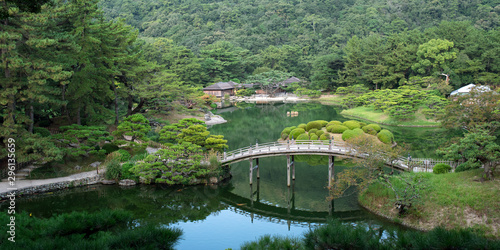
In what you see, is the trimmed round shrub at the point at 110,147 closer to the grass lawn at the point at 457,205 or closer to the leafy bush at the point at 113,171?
the leafy bush at the point at 113,171

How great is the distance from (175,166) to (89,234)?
11.3m

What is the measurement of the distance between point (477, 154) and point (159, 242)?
1269 cm

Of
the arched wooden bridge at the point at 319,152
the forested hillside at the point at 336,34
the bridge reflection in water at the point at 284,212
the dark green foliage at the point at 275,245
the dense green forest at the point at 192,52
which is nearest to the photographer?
the dark green foliage at the point at 275,245

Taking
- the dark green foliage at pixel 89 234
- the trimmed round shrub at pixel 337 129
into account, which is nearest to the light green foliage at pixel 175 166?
the dark green foliage at pixel 89 234

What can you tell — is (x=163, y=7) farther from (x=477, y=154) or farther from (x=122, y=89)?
(x=477, y=154)

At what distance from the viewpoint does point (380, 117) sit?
42156 millimetres

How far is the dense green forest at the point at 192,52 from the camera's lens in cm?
2052

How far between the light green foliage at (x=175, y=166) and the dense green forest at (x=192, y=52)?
15.0 feet

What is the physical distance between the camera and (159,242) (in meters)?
9.56

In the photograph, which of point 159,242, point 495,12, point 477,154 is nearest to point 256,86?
point 495,12

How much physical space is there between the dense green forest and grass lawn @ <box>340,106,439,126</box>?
7.30m

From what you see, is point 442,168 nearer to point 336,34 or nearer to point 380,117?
point 380,117

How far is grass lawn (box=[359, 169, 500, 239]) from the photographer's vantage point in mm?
14531

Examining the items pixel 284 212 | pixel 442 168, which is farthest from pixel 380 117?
pixel 284 212
